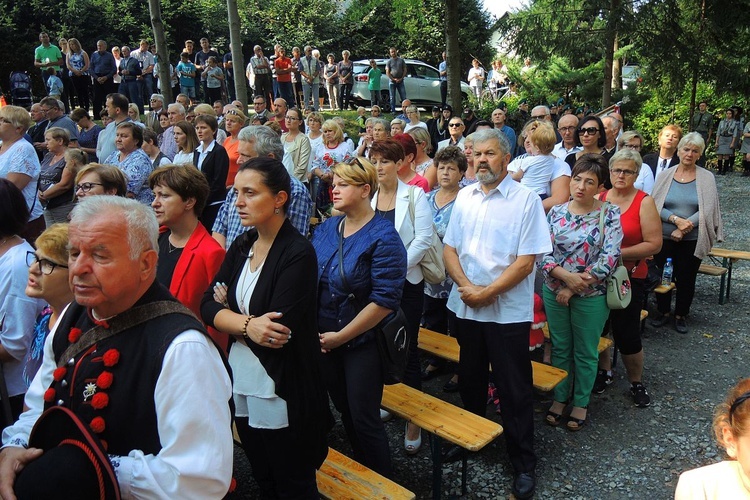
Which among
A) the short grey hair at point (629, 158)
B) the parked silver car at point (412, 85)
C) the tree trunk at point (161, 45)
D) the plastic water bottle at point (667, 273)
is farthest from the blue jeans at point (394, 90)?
the short grey hair at point (629, 158)

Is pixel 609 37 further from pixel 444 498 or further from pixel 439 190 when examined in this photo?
pixel 444 498

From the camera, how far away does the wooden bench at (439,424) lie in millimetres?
3494

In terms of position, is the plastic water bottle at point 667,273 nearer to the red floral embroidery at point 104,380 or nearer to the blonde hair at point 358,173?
the blonde hair at point 358,173

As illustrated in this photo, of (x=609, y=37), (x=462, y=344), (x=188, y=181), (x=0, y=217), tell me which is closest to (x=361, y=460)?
(x=462, y=344)

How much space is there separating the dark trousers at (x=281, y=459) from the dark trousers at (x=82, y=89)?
1562 cm

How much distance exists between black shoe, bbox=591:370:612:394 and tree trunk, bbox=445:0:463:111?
9072 millimetres

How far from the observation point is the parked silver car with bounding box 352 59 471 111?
20.8m

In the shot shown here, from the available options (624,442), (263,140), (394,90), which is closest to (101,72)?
(394,90)

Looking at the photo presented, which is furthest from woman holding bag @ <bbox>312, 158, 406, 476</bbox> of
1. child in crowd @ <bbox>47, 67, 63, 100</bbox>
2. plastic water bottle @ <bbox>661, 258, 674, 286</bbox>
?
child in crowd @ <bbox>47, 67, 63, 100</bbox>

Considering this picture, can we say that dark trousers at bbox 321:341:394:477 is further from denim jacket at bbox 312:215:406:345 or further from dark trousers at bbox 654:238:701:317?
dark trousers at bbox 654:238:701:317

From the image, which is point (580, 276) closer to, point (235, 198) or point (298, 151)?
point (235, 198)

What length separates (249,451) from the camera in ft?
10.1

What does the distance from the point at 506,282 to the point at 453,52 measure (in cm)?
1065

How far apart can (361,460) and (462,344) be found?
1005 millimetres
